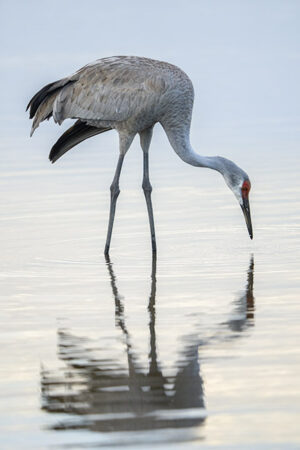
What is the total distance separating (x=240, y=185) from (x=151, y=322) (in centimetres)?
337

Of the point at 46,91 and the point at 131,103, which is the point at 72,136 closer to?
the point at 46,91

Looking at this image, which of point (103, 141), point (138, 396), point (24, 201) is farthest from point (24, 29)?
point (138, 396)

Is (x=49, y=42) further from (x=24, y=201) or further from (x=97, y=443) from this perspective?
(x=97, y=443)

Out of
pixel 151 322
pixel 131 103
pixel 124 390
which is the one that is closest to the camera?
pixel 124 390

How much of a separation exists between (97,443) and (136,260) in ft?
16.8

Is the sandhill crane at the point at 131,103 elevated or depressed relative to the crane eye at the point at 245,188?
elevated

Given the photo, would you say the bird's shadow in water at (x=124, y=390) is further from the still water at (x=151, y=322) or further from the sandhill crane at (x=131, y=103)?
the sandhill crane at (x=131, y=103)

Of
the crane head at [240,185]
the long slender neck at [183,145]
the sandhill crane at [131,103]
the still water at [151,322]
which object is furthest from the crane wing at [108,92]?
the still water at [151,322]

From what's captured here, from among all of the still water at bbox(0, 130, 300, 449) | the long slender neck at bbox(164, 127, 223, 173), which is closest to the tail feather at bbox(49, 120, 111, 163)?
the still water at bbox(0, 130, 300, 449)

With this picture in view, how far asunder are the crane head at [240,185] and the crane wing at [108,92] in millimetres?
922

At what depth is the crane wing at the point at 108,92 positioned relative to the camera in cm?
1253

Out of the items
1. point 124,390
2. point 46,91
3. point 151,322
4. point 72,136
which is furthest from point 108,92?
point 124,390

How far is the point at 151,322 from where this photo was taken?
8859mm

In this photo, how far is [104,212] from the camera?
46.5 ft
